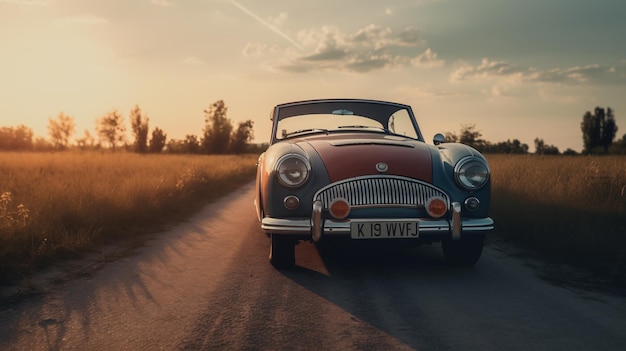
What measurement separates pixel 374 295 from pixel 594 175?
656 cm

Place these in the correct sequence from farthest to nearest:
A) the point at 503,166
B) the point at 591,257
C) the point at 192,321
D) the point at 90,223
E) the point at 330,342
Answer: the point at 503,166, the point at 90,223, the point at 591,257, the point at 192,321, the point at 330,342

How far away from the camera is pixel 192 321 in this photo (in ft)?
10.3

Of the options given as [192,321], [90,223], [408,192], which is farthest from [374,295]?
[90,223]

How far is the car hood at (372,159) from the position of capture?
429 cm

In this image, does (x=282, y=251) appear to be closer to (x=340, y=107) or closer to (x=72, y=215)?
(x=340, y=107)

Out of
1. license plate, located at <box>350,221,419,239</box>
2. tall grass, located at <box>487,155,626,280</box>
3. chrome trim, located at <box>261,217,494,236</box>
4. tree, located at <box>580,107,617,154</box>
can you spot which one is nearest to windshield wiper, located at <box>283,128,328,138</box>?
chrome trim, located at <box>261,217,494,236</box>

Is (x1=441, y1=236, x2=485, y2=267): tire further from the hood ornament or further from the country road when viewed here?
the hood ornament

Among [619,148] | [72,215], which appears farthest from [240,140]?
[72,215]

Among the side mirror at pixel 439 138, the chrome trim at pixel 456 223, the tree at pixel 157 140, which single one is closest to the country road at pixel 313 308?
the chrome trim at pixel 456 223

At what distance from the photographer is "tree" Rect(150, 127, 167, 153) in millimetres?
64225

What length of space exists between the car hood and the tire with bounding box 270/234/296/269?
70 cm

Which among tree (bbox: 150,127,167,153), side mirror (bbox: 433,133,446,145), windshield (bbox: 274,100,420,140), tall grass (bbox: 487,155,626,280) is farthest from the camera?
tree (bbox: 150,127,167,153)

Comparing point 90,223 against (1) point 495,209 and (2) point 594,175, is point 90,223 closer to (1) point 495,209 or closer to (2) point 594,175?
(1) point 495,209

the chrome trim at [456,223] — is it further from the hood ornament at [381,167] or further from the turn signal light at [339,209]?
the turn signal light at [339,209]
